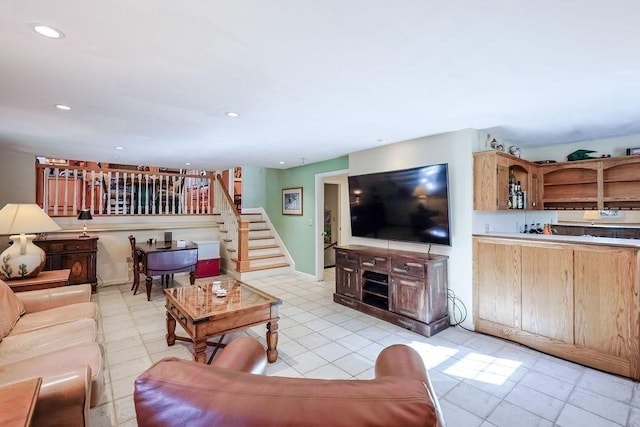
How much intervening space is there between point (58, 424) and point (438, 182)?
3705 millimetres

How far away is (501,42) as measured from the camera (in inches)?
67.6

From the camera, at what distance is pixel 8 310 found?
2.40 m

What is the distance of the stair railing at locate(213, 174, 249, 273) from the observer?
19.5ft

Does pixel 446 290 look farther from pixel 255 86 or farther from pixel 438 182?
pixel 255 86

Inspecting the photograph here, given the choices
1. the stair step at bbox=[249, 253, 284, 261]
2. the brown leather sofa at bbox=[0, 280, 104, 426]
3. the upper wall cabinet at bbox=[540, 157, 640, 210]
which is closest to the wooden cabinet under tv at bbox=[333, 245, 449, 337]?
the upper wall cabinet at bbox=[540, 157, 640, 210]

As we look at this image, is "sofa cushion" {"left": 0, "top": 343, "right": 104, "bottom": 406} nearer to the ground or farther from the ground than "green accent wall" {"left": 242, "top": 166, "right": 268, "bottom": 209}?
nearer to the ground

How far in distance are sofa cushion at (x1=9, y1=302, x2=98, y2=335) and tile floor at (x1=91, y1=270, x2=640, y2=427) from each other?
0.53 meters

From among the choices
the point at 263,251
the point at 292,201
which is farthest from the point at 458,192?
the point at 263,251

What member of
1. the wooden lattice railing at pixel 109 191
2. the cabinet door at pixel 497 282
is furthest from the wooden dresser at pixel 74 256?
the cabinet door at pixel 497 282

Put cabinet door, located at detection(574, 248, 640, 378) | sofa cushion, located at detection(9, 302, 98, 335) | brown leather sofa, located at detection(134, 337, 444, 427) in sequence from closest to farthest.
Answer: brown leather sofa, located at detection(134, 337, 444, 427)
sofa cushion, located at detection(9, 302, 98, 335)
cabinet door, located at detection(574, 248, 640, 378)

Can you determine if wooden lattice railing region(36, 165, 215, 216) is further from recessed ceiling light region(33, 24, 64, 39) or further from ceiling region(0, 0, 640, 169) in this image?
recessed ceiling light region(33, 24, 64, 39)

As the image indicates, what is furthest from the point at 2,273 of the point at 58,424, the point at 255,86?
the point at 255,86

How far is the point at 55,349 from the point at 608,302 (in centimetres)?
443

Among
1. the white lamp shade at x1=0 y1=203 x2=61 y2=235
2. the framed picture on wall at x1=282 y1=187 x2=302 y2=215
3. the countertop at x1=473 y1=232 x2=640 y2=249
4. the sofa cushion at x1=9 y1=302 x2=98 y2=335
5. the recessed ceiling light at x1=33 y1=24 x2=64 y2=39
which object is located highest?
the recessed ceiling light at x1=33 y1=24 x2=64 y2=39
